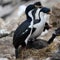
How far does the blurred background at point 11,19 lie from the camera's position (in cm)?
1039

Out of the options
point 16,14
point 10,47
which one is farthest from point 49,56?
point 16,14

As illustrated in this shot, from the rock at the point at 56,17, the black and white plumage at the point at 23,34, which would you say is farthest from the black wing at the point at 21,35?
the rock at the point at 56,17

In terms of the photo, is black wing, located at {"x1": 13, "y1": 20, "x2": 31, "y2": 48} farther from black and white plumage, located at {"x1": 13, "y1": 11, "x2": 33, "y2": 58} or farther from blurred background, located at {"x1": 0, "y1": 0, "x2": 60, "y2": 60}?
blurred background, located at {"x1": 0, "y1": 0, "x2": 60, "y2": 60}

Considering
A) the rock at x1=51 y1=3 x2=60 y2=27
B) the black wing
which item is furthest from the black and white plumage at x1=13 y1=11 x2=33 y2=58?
the rock at x1=51 y1=3 x2=60 y2=27

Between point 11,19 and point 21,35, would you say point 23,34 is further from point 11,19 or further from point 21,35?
point 11,19

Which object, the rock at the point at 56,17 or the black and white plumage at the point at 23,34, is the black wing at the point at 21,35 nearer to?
the black and white plumage at the point at 23,34

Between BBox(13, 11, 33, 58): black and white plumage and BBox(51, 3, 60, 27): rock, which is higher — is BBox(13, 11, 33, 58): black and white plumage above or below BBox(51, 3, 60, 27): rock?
above

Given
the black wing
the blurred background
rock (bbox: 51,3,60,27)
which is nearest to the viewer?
the black wing

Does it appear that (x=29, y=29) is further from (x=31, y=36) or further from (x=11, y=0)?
(x=11, y=0)

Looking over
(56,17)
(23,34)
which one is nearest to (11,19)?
(56,17)

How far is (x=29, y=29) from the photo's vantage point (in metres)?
9.66

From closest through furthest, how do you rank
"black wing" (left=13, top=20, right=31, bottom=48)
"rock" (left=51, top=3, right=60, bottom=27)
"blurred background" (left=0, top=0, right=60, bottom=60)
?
1. "black wing" (left=13, top=20, right=31, bottom=48)
2. "blurred background" (left=0, top=0, right=60, bottom=60)
3. "rock" (left=51, top=3, right=60, bottom=27)

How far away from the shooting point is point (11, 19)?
1373 centimetres

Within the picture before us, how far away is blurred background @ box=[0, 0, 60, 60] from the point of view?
10.4m
